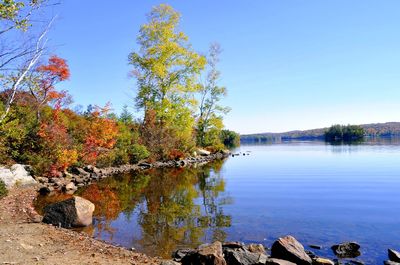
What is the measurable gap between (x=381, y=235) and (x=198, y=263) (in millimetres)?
6710

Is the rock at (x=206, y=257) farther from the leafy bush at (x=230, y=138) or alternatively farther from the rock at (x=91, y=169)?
the leafy bush at (x=230, y=138)

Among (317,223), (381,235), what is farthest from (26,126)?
(381,235)

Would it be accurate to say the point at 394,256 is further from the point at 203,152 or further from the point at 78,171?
the point at 203,152

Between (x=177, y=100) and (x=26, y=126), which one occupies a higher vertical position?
(x=177, y=100)

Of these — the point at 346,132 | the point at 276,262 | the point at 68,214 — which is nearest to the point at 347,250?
the point at 276,262

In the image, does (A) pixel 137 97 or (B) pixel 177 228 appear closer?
(B) pixel 177 228

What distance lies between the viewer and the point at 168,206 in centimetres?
1617

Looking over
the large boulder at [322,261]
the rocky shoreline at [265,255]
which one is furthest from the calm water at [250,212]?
the large boulder at [322,261]

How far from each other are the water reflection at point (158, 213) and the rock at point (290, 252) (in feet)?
8.03

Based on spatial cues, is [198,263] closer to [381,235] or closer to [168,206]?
[381,235]

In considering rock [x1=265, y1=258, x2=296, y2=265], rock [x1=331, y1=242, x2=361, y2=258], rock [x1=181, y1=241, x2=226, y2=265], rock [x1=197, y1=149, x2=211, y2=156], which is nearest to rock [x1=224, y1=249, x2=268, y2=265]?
rock [x1=265, y1=258, x2=296, y2=265]

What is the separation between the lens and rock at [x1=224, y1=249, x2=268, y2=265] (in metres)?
8.33

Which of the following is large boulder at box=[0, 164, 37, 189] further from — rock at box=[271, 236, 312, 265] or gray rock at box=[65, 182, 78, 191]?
rock at box=[271, 236, 312, 265]

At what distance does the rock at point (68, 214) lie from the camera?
12156mm
